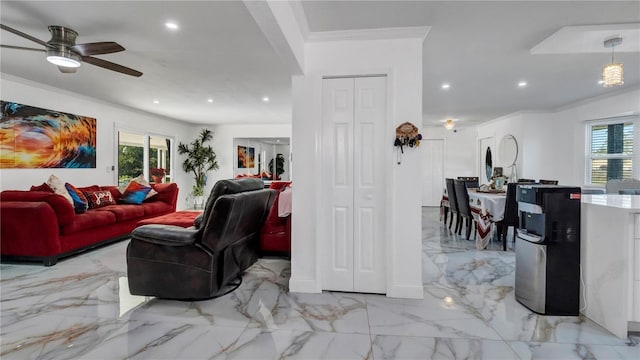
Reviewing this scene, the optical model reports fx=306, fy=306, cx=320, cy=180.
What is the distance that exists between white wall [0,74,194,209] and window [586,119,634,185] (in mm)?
9258

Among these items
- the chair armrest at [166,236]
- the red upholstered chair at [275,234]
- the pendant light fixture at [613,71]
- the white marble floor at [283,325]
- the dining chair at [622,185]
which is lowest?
the white marble floor at [283,325]

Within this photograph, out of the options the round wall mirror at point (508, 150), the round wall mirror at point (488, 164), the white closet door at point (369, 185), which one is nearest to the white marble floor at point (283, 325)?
the white closet door at point (369, 185)

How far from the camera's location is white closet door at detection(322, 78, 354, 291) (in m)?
2.84

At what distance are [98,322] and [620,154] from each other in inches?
310

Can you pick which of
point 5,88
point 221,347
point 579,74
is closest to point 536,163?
point 579,74

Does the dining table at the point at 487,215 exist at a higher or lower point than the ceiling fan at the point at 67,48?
lower

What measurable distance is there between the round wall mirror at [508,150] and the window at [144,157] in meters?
8.39

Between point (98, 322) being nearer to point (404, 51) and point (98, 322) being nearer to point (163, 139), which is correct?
point (404, 51)

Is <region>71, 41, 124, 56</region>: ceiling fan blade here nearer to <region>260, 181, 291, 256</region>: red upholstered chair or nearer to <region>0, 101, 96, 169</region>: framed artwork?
<region>260, 181, 291, 256</region>: red upholstered chair

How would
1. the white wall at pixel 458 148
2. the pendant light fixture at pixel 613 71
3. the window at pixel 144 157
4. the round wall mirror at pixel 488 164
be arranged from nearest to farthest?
the pendant light fixture at pixel 613 71 → the window at pixel 144 157 → the round wall mirror at pixel 488 164 → the white wall at pixel 458 148

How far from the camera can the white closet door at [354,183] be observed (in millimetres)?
2812

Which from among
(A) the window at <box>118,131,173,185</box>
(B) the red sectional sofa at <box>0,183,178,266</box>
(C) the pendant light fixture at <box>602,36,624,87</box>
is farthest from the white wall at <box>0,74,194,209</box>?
(C) the pendant light fixture at <box>602,36,624,87</box>

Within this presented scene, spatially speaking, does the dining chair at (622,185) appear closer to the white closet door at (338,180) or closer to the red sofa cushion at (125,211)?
the white closet door at (338,180)

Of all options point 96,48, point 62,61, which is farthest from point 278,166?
point 96,48
